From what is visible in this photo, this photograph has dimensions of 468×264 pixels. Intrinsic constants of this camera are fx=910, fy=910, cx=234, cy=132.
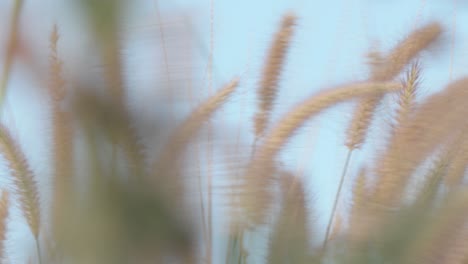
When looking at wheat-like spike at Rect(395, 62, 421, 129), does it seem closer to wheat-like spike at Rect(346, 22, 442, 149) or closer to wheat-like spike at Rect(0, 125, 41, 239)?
wheat-like spike at Rect(346, 22, 442, 149)

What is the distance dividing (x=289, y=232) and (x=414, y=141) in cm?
19

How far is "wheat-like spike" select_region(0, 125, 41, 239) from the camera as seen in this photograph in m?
1.03

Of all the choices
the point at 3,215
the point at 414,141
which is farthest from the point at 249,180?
the point at 3,215

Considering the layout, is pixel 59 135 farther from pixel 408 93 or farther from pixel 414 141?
pixel 408 93

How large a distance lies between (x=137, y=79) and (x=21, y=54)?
13cm

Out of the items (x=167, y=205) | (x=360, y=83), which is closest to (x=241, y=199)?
(x=167, y=205)

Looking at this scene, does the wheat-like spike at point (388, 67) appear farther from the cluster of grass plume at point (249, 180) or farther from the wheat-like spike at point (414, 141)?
the wheat-like spike at point (414, 141)

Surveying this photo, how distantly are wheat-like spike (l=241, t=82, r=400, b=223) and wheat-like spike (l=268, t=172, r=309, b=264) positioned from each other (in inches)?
2.0

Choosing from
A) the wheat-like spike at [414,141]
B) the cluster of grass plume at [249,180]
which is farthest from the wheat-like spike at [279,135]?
the wheat-like spike at [414,141]

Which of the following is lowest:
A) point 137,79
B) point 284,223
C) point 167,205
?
point 284,223

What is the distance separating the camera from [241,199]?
0.82 m

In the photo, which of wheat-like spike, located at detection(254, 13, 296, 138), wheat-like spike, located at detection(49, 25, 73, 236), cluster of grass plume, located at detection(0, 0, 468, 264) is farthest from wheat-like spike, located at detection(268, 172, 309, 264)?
wheat-like spike, located at detection(49, 25, 73, 236)

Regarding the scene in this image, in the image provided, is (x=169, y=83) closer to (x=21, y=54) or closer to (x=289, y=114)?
(x=21, y=54)

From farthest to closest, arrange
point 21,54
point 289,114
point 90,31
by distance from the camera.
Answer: point 289,114 → point 21,54 → point 90,31
